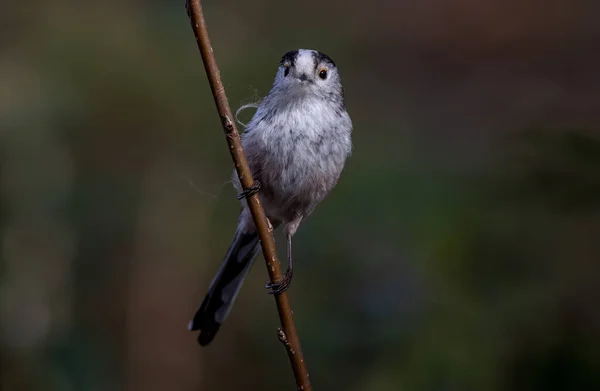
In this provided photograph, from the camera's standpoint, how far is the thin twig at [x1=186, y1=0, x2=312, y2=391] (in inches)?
67.0

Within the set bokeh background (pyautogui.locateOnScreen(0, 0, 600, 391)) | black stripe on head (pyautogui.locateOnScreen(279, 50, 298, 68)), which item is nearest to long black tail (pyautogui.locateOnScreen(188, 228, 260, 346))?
bokeh background (pyautogui.locateOnScreen(0, 0, 600, 391))

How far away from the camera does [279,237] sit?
3834mm

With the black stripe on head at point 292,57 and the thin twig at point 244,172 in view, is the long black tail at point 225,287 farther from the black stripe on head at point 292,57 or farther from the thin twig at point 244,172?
the black stripe on head at point 292,57

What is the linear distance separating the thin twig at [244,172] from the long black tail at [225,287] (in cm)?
59

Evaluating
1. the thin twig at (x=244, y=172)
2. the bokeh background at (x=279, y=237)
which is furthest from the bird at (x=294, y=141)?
the thin twig at (x=244, y=172)

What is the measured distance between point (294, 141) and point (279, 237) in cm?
131

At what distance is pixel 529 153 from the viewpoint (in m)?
3.20

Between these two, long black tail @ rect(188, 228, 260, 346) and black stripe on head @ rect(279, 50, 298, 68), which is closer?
black stripe on head @ rect(279, 50, 298, 68)

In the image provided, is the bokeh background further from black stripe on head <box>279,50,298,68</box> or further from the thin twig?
the thin twig

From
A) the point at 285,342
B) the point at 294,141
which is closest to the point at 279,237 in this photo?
the point at 294,141

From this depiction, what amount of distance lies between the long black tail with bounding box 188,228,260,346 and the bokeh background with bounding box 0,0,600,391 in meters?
0.51

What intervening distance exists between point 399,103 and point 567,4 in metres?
1.86

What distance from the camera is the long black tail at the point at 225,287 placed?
102 inches

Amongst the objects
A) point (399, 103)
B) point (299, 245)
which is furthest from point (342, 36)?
point (299, 245)
